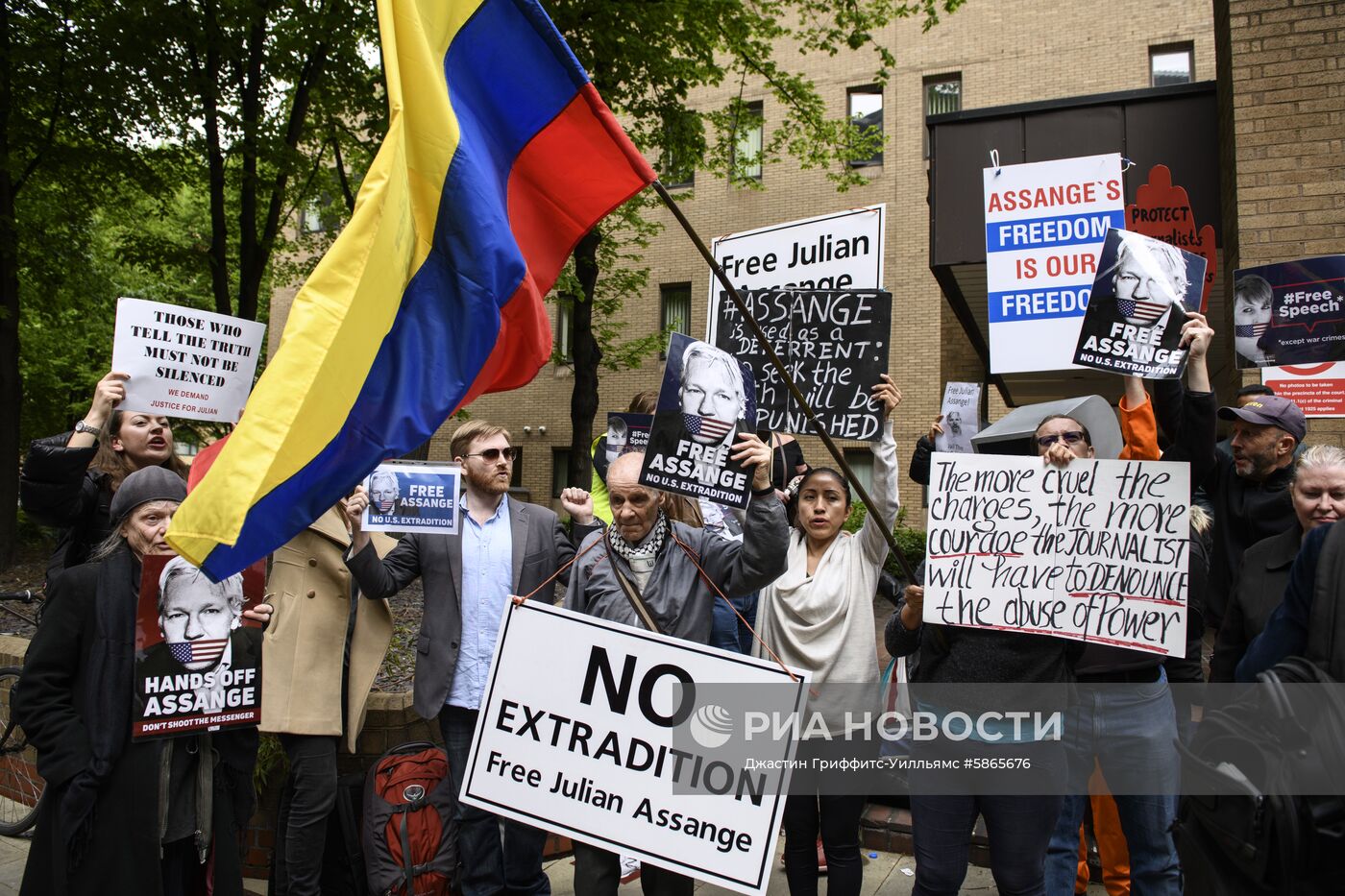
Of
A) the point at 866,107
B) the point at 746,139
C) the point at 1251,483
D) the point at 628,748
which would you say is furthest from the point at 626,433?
the point at 866,107

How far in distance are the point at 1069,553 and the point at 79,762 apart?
3547 mm

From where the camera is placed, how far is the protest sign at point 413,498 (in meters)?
4.01

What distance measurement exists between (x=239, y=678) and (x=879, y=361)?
2.77 m

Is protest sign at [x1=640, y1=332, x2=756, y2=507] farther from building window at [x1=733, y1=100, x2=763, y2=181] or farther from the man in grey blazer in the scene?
building window at [x1=733, y1=100, x2=763, y2=181]

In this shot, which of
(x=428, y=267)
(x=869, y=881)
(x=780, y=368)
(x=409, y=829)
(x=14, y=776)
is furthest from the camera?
(x=14, y=776)

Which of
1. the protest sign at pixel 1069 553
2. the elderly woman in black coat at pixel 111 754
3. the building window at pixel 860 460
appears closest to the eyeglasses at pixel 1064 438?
the protest sign at pixel 1069 553

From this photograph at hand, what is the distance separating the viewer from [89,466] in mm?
4035

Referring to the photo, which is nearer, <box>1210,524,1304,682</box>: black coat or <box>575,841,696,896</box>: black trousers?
<box>1210,524,1304,682</box>: black coat

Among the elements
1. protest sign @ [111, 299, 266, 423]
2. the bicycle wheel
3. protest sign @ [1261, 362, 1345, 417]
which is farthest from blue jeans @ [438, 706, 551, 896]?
protest sign @ [1261, 362, 1345, 417]

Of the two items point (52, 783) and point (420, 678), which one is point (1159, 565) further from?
point (52, 783)

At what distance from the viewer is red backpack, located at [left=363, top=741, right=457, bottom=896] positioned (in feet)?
13.6

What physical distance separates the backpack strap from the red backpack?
4.47 ft

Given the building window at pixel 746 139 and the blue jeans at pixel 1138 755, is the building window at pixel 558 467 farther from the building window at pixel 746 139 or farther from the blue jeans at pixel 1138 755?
the blue jeans at pixel 1138 755

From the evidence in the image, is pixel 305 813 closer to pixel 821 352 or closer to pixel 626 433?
pixel 626 433
